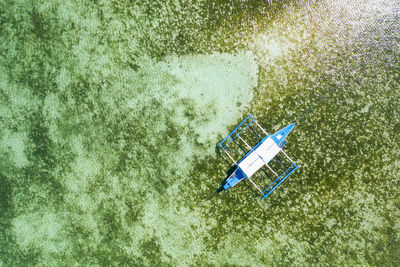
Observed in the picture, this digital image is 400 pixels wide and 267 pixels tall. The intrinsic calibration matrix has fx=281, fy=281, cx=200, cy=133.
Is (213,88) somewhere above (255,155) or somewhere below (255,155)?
above

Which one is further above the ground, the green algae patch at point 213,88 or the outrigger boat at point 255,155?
the green algae patch at point 213,88

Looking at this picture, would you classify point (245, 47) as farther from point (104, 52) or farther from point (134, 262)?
point (134, 262)

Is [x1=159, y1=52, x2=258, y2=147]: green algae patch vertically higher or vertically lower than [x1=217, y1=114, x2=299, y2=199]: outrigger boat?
higher

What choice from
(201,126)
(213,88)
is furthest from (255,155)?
(213,88)

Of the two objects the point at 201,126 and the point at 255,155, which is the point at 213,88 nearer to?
the point at 201,126
